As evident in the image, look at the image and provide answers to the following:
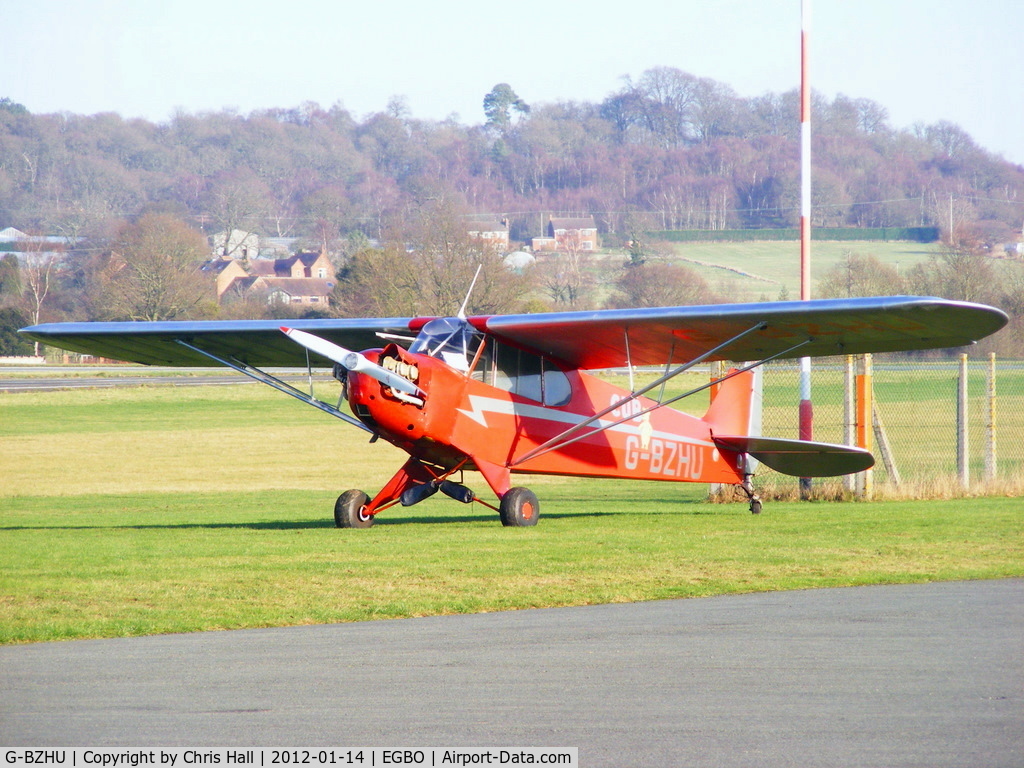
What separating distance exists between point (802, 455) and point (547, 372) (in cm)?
380

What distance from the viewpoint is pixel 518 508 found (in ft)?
46.8

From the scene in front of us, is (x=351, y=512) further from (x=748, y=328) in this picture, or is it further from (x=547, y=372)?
(x=748, y=328)

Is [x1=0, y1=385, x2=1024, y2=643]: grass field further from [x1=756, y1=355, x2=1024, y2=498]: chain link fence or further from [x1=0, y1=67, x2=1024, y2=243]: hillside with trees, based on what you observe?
[x1=0, y1=67, x2=1024, y2=243]: hillside with trees

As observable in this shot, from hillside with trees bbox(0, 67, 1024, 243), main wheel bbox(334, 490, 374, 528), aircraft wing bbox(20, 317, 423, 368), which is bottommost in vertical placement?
main wheel bbox(334, 490, 374, 528)

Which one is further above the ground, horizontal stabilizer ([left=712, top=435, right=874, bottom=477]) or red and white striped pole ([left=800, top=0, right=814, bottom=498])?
red and white striped pole ([left=800, top=0, right=814, bottom=498])

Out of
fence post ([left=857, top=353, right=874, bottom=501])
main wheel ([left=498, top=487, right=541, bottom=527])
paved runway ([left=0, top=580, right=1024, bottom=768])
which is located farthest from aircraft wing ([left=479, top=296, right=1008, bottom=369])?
paved runway ([left=0, top=580, right=1024, bottom=768])

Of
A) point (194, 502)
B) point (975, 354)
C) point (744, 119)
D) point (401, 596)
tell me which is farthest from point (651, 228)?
point (401, 596)

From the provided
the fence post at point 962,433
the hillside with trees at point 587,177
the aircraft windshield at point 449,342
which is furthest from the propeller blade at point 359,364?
the hillside with trees at point 587,177

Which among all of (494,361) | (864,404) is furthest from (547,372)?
(864,404)

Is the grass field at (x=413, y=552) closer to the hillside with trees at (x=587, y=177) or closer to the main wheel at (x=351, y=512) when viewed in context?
the main wheel at (x=351, y=512)

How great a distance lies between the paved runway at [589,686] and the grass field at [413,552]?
88cm

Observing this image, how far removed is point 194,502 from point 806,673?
15414mm

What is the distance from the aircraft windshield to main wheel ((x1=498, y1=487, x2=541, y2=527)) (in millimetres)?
1596

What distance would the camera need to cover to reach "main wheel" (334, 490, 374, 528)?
47.1 feet
